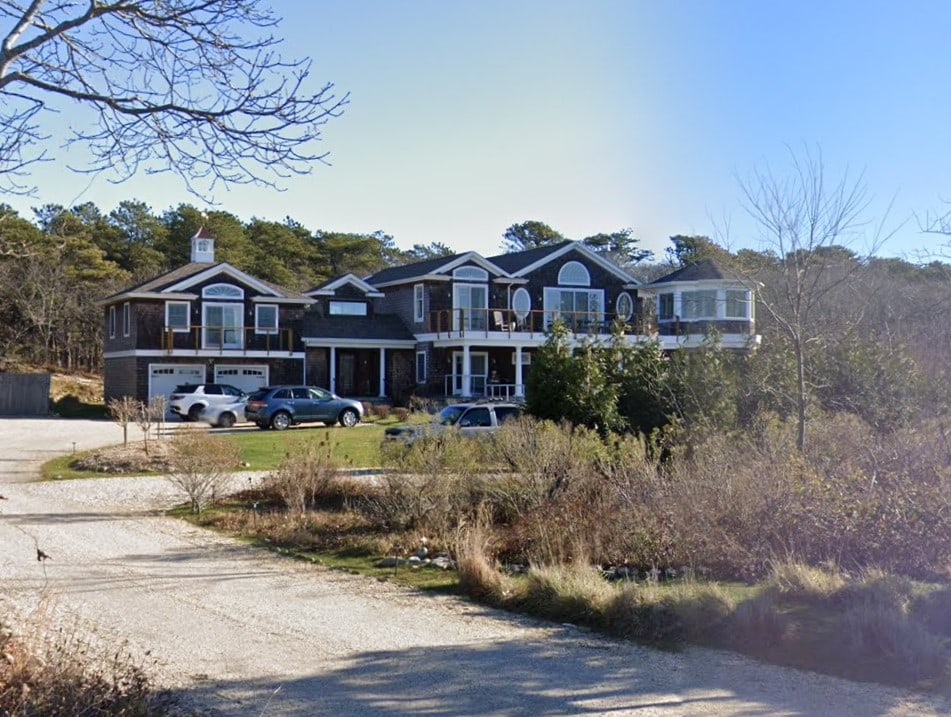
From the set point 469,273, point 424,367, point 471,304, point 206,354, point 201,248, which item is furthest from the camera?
point 424,367

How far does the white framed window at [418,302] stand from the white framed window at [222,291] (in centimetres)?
812

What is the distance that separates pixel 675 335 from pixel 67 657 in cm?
4092

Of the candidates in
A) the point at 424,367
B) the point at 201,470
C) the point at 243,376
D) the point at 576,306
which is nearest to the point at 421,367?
the point at 424,367

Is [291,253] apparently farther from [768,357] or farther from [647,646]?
[647,646]

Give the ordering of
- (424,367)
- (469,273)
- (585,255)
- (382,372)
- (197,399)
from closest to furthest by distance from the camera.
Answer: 1. (197,399)
2. (469,273)
3. (424,367)
4. (382,372)
5. (585,255)

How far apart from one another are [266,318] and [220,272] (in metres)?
2.75

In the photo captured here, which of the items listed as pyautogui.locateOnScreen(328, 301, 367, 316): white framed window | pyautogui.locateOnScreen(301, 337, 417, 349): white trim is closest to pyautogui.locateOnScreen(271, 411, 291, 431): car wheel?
pyautogui.locateOnScreen(301, 337, 417, 349): white trim

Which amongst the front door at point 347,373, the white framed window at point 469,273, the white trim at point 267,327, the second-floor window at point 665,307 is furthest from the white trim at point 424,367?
the second-floor window at point 665,307

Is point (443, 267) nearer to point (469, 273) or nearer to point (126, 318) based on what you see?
point (469, 273)

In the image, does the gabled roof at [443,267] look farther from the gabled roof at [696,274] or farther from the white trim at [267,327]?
the gabled roof at [696,274]

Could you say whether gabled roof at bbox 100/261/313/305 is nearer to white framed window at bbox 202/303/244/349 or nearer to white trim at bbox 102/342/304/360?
white framed window at bbox 202/303/244/349

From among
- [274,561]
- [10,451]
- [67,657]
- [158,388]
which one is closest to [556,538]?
[274,561]

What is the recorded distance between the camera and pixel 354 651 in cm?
798

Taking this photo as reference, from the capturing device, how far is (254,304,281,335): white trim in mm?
43312
